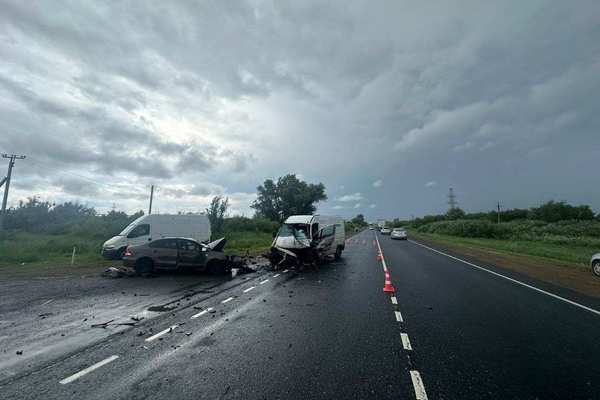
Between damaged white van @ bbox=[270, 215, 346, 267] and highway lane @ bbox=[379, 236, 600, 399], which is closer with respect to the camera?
highway lane @ bbox=[379, 236, 600, 399]

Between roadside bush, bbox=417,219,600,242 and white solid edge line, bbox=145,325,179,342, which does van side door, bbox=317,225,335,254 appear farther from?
roadside bush, bbox=417,219,600,242

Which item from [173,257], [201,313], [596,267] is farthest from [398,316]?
[596,267]

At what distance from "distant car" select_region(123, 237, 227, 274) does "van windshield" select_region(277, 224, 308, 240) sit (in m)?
3.40

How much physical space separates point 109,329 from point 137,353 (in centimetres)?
168

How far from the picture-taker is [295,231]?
14.0 metres

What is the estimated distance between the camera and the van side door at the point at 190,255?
11.9m

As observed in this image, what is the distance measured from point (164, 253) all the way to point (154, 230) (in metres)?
7.01

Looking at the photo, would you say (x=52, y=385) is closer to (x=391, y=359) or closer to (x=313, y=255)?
(x=391, y=359)

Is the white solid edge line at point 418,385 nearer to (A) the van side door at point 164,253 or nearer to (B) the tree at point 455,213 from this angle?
(A) the van side door at point 164,253

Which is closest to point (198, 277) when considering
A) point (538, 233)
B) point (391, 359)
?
point (391, 359)

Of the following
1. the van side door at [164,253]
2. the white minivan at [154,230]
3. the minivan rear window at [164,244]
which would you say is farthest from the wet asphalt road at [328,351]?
the white minivan at [154,230]

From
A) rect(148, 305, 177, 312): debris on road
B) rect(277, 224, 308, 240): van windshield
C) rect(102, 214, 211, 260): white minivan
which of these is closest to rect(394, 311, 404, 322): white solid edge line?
rect(148, 305, 177, 312): debris on road

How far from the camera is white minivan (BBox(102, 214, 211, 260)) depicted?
50.5 ft

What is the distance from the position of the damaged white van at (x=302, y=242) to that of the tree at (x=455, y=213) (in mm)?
93694
